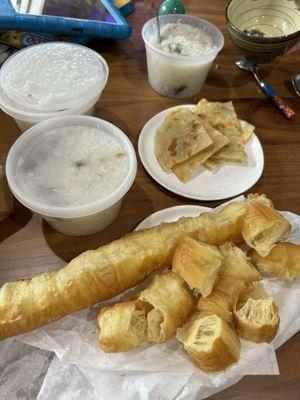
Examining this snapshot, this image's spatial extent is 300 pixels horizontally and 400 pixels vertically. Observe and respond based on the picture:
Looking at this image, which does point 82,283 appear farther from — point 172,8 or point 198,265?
point 172,8

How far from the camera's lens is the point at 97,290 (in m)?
0.83

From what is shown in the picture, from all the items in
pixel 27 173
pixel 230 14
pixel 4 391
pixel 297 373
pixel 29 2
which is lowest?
pixel 4 391

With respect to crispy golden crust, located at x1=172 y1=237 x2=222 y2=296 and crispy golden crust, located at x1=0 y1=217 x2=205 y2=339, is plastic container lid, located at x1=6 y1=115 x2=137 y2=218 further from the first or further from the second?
crispy golden crust, located at x1=172 y1=237 x2=222 y2=296

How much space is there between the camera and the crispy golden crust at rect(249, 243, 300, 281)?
864mm

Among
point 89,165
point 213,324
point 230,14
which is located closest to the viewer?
point 213,324

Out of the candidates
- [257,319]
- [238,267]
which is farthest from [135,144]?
[257,319]

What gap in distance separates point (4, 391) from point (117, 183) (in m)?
0.50

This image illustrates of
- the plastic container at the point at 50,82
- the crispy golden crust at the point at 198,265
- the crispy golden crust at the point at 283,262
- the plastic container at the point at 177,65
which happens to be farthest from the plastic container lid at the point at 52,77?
the crispy golden crust at the point at 283,262

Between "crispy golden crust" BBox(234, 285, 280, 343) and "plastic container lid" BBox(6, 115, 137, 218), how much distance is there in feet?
1.19

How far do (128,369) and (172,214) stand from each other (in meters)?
0.42

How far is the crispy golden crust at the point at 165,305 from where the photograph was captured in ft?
2.51

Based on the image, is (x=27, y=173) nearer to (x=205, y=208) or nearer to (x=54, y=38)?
(x=205, y=208)

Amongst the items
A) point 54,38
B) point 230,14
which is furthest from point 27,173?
point 230,14

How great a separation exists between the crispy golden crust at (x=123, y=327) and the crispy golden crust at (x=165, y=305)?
0.06 ft
